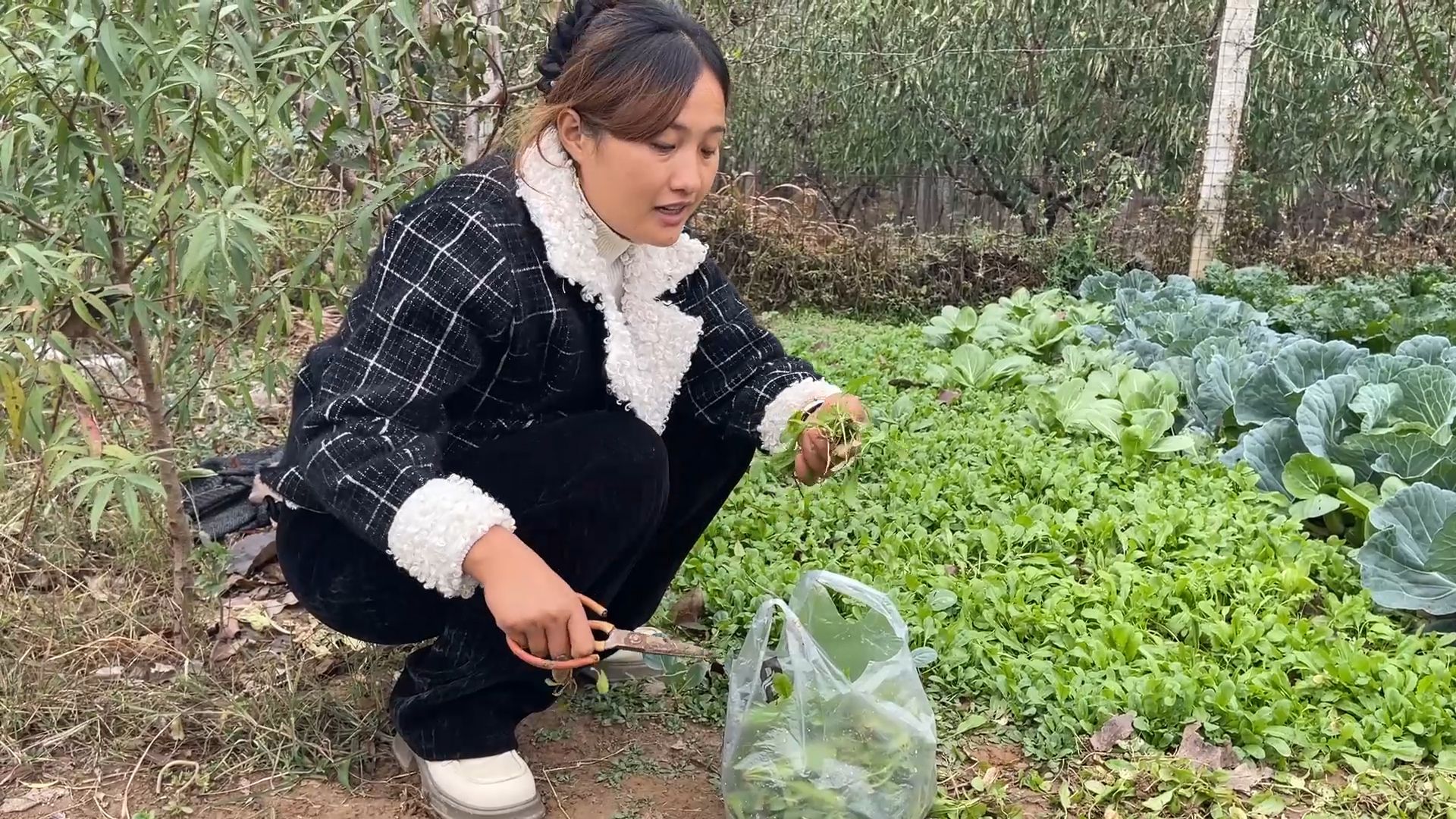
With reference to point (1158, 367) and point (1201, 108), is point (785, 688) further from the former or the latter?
point (1201, 108)

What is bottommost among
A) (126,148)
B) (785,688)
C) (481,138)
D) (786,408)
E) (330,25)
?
(785,688)

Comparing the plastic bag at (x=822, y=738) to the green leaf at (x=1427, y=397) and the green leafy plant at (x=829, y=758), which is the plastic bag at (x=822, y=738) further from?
the green leaf at (x=1427, y=397)

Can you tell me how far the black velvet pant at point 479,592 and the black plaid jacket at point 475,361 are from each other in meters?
0.08

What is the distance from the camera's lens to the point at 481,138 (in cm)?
318

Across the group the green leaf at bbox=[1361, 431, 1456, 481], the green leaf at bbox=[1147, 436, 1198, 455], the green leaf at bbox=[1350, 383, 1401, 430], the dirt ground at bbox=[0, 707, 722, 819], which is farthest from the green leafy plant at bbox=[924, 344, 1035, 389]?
the dirt ground at bbox=[0, 707, 722, 819]

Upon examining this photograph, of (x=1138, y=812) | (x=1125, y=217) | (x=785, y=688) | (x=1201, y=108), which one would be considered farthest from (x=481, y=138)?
(x=1201, y=108)

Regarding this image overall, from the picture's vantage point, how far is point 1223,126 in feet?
21.7

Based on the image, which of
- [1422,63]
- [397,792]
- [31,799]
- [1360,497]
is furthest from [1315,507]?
[1422,63]

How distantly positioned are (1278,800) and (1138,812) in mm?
239

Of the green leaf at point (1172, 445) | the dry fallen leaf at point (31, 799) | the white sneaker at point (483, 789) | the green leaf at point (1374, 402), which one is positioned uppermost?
the green leaf at point (1374, 402)

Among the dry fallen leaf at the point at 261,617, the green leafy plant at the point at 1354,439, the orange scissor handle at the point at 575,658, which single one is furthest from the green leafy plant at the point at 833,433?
the green leafy plant at the point at 1354,439

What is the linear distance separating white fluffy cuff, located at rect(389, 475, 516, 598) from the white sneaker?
0.43 metres

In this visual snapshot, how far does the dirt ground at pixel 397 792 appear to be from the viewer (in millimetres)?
1861

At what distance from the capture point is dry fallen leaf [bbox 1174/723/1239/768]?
77.8 inches
